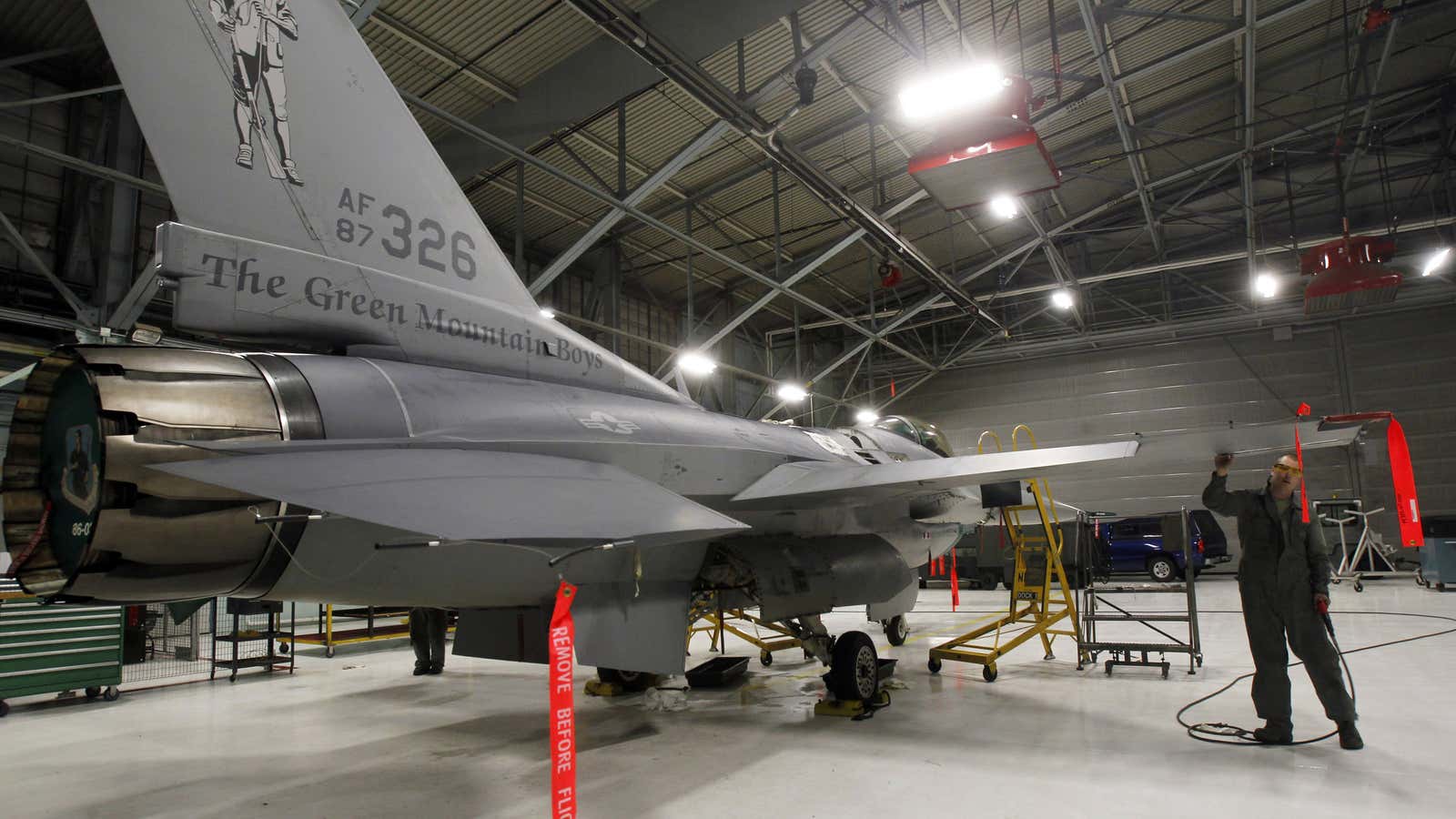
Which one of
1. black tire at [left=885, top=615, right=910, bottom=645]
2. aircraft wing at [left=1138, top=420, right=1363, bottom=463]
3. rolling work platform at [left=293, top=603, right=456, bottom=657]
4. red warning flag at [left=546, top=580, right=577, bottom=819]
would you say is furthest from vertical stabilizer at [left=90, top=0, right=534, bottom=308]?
black tire at [left=885, top=615, right=910, bottom=645]

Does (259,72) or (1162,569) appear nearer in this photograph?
(259,72)

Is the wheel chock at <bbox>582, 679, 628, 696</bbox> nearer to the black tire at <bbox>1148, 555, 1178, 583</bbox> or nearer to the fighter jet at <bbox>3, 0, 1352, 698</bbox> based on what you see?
the fighter jet at <bbox>3, 0, 1352, 698</bbox>

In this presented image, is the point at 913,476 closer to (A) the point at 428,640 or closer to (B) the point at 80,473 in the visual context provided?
(B) the point at 80,473

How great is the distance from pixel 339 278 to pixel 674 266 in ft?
48.8

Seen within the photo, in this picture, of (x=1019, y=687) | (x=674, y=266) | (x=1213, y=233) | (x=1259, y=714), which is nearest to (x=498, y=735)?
(x=1019, y=687)

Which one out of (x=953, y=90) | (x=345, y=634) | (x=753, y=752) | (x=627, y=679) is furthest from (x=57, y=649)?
(x=953, y=90)

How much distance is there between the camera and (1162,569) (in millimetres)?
18062

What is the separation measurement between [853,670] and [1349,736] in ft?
10.0

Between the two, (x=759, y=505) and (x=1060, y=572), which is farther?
(x=1060, y=572)

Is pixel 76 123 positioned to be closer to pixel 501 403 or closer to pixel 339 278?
pixel 339 278

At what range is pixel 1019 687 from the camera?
22.2ft

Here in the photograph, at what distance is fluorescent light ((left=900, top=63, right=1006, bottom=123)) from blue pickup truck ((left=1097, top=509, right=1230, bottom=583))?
13.1 m

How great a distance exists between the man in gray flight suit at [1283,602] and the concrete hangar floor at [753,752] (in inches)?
9.5

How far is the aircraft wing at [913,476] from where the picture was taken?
5.08m
